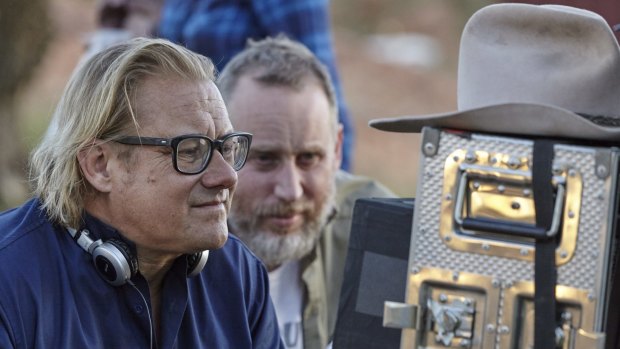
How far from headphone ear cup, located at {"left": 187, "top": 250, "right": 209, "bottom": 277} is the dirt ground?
7.62 m

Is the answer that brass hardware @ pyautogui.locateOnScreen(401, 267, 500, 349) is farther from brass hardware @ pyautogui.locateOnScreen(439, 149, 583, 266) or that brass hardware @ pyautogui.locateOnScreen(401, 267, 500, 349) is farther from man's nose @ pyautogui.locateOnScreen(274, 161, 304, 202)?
man's nose @ pyautogui.locateOnScreen(274, 161, 304, 202)

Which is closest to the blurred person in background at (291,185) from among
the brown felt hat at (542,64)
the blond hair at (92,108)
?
the blond hair at (92,108)

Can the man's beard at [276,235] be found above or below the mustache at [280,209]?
below

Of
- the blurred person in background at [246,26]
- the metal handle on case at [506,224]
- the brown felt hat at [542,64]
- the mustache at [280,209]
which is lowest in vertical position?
the mustache at [280,209]

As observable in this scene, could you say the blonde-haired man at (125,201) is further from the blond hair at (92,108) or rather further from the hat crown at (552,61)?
the hat crown at (552,61)

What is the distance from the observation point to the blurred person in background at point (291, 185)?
362cm

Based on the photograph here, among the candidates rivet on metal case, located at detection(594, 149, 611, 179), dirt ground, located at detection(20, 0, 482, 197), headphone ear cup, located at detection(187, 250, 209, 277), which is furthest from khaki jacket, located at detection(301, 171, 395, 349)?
dirt ground, located at detection(20, 0, 482, 197)

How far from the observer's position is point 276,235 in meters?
3.61

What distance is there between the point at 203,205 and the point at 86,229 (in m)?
0.28

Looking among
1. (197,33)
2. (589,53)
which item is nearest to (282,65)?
(197,33)

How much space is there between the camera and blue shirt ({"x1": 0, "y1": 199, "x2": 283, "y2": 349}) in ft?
7.99

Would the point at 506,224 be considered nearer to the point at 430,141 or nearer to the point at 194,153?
the point at 430,141

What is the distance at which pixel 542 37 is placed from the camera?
93.5 inches

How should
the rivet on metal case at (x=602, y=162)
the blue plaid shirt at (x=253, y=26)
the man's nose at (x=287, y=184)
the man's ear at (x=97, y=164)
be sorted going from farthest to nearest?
the blue plaid shirt at (x=253, y=26) → the man's nose at (x=287, y=184) → the man's ear at (x=97, y=164) → the rivet on metal case at (x=602, y=162)
